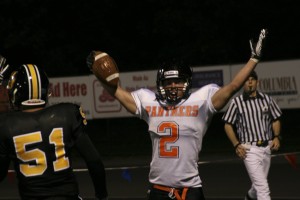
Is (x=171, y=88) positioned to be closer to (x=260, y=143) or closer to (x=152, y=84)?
(x=260, y=143)

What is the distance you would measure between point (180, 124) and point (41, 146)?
1.47 meters

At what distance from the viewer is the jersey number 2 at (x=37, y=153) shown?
17.6 ft

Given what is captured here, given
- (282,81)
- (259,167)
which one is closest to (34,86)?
(259,167)

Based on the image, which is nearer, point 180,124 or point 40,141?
point 40,141

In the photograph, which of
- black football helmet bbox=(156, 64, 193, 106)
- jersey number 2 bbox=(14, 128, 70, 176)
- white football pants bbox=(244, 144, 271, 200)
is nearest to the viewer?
jersey number 2 bbox=(14, 128, 70, 176)

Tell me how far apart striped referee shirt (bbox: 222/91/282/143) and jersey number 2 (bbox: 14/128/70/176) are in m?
5.51

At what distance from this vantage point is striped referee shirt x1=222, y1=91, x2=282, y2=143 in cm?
1061

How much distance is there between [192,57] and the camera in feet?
110

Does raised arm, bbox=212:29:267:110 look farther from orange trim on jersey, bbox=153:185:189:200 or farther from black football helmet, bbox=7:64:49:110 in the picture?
black football helmet, bbox=7:64:49:110

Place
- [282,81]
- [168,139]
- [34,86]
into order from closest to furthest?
1. [34,86]
2. [168,139]
3. [282,81]

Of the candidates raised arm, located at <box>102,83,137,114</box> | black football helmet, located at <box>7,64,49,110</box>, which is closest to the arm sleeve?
black football helmet, located at <box>7,64,49,110</box>

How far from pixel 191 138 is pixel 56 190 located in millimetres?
1473

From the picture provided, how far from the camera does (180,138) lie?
255 inches

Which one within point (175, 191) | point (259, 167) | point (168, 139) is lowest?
point (259, 167)
